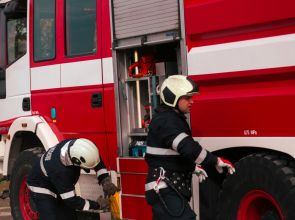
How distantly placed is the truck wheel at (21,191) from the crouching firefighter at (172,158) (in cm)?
256

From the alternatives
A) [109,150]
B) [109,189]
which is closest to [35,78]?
[109,150]

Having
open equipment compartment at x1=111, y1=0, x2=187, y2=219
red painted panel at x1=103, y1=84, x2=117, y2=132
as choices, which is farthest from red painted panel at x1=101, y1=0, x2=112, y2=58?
red painted panel at x1=103, y1=84, x2=117, y2=132

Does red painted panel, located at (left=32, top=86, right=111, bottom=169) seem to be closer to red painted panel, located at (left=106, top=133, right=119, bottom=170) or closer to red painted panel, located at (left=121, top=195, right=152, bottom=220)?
red painted panel, located at (left=106, top=133, right=119, bottom=170)

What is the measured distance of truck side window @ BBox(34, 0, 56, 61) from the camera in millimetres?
7289

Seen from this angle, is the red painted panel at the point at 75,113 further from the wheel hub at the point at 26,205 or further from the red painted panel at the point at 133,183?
the wheel hub at the point at 26,205

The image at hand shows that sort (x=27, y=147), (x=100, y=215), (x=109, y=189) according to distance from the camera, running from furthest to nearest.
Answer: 1. (x=100, y=215)
2. (x=27, y=147)
3. (x=109, y=189)

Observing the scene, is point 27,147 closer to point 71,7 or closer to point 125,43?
point 71,7

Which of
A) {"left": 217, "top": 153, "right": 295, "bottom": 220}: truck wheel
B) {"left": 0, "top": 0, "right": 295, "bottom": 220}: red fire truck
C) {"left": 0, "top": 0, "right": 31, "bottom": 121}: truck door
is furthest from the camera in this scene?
{"left": 0, "top": 0, "right": 31, "bottom": 121}: truck door

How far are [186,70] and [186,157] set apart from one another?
89cm

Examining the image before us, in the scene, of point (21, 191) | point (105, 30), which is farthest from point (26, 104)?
point (105, 30)

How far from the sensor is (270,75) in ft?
16.3

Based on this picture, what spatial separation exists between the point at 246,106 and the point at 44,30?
3.14 meters

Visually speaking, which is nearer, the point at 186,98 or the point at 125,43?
the point at 186,98

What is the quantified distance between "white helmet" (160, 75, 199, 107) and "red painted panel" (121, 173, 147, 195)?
1.10 meters
